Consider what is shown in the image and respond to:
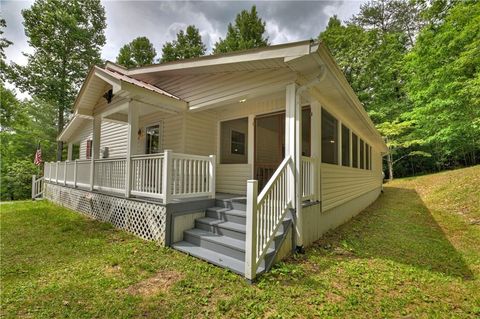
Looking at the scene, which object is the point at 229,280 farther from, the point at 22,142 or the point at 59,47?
the point at 22,142

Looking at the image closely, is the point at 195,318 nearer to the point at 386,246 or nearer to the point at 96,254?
the point at 96,254

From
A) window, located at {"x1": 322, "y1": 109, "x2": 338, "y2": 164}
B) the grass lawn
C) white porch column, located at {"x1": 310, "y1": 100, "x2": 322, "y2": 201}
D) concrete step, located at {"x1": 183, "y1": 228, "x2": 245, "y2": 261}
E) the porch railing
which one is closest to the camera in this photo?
the grass lawn

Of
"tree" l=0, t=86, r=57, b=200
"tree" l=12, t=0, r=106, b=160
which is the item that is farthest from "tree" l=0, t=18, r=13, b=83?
"tree" l=0, t=86, r=57, b=200

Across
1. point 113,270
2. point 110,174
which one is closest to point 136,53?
point 110,174

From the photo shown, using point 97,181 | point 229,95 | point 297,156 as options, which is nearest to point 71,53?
point 97,181

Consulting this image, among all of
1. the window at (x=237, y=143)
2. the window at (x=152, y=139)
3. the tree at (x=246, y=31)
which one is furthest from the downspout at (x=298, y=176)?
the tree at (x=246, y=31)

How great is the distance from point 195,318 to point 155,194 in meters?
2.76

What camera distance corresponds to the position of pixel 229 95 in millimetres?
5176

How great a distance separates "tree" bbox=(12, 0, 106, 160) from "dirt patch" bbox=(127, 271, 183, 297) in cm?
1616

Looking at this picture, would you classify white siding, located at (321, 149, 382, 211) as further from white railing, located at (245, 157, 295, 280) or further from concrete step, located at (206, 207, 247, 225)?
concrete step, located at (206, 207, 247, 225)

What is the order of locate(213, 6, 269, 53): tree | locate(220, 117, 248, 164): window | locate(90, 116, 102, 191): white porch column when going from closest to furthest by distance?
locate(220, 117, 248, 164): window, locate(90, 116, 102, 191): white porch column, locate(213, 6, 269, 53): tree

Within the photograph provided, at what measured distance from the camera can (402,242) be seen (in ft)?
17.8

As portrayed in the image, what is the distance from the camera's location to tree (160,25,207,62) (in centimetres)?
2189

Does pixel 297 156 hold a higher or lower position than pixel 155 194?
higher
